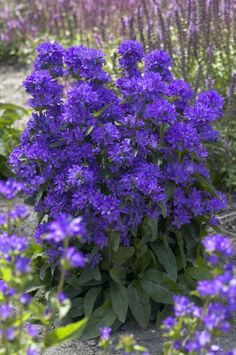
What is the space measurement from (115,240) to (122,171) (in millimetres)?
316

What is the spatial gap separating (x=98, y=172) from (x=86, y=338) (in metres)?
0.75

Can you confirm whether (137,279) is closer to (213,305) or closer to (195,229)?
(195,229)

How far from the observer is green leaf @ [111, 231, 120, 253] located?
9.70ft

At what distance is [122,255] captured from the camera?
122 inches

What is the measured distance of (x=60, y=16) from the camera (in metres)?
6.99

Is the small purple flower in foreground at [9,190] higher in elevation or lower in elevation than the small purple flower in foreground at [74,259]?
higher

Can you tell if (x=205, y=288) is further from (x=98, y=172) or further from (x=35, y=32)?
(x=35, y=32)

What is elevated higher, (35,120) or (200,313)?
(35,120)

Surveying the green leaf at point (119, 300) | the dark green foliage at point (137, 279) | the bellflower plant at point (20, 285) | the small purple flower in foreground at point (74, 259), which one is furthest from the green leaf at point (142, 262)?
the small purple flower in foreground at point (74, 259)

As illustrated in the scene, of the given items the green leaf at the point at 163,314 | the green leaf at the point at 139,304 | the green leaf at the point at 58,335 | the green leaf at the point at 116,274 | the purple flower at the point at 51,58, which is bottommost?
the green leaf at the point at 163,314

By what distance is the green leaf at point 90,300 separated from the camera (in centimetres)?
315

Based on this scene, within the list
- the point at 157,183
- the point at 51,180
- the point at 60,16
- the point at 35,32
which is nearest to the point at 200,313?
the point at 157,183

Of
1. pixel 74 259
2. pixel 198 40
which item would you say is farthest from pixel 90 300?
pixel 198 40

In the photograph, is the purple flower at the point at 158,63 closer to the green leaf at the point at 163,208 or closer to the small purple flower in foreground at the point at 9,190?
the green leaf at the point at 163,208
